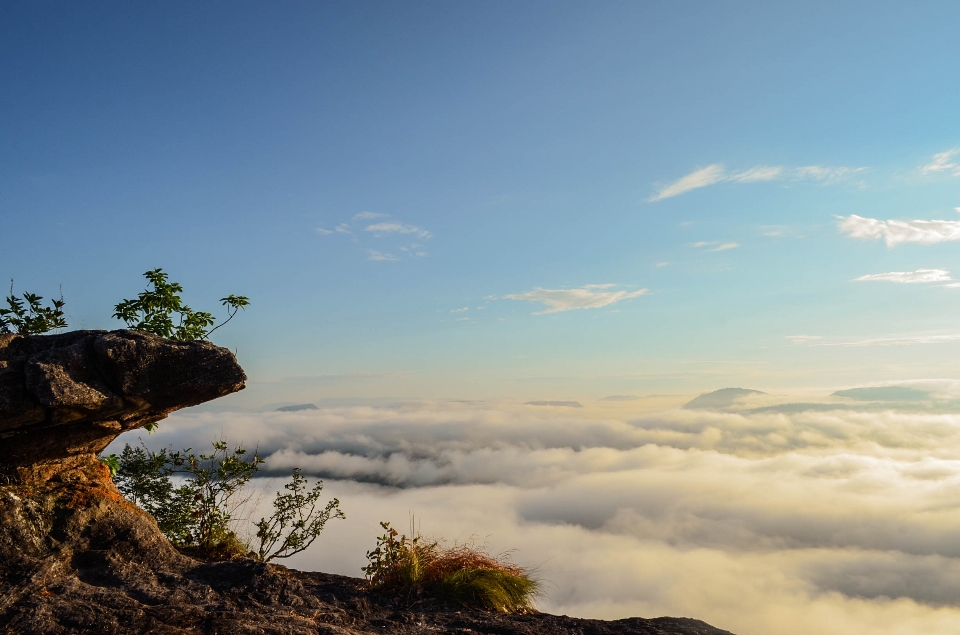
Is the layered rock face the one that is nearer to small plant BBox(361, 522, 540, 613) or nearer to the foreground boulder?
the foreground boulder

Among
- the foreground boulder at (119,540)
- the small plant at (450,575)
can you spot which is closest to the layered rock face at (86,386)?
the foreground boulder at (119,540)

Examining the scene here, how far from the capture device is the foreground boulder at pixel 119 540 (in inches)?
287

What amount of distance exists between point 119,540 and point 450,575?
511 cm

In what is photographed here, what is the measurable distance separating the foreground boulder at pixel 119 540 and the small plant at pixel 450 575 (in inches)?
16.6

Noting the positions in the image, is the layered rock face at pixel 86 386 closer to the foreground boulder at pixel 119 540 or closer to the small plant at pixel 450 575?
the foreground boulder at pixel 119 540

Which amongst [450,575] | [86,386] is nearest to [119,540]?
[86,386]

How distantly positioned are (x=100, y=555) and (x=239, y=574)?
1.84 metres

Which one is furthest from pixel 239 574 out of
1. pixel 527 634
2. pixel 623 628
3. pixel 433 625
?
pixel 623 628

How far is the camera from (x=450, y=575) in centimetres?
1045

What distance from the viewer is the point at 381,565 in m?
10.9

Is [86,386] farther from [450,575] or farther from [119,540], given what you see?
[450,575]

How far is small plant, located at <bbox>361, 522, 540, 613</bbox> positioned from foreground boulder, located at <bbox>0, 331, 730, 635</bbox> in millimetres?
420

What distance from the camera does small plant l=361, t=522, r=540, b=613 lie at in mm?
10148

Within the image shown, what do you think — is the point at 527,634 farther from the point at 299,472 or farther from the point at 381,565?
the point at 299,472
